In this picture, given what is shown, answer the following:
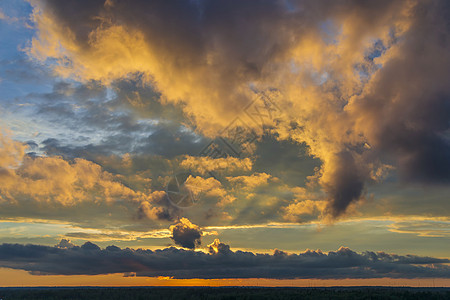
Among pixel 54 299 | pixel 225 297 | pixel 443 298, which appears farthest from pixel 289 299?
pixel 54 299

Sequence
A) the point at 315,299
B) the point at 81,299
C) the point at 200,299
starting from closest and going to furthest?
the point at 315,299
the point at 200,299
the point at 81,299

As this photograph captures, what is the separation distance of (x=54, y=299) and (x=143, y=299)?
33.6 meters

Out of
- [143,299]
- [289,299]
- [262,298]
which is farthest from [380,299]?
[143,299]

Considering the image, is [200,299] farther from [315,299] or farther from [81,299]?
[81,299]

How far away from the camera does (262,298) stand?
119562 millimetres

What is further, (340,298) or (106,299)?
(106,299)

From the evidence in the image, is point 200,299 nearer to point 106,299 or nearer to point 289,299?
point 289,299

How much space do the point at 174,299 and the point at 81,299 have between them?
3636 centimetres

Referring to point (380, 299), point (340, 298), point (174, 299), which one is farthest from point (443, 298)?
point (174, 299)

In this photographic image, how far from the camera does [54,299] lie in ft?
442

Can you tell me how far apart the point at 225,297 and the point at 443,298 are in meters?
68.6

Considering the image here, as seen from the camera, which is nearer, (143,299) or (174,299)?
(174,299)

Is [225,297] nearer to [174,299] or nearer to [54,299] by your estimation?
[174,299]

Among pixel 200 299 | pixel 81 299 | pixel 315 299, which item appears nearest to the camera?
pixel 315 299
